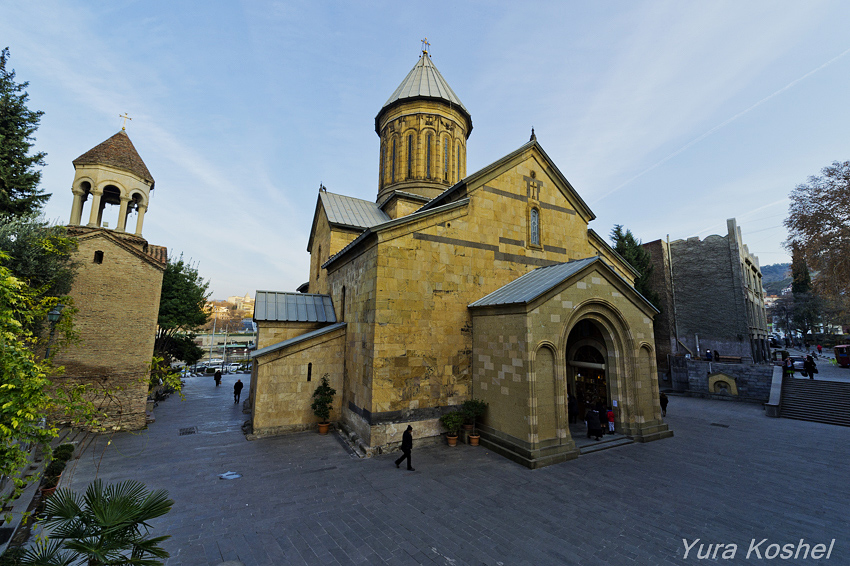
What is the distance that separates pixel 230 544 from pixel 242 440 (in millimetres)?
6085

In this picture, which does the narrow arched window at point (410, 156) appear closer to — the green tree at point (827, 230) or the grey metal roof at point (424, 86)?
the grey metal roof at point (424, 86)

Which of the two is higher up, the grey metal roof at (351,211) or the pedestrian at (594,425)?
the grey metal roof at (351,211)

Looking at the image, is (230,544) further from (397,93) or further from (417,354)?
(397,93)

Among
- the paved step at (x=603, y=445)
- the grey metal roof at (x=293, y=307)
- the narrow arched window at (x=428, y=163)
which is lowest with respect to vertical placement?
the paved step at (x=603, y=445)

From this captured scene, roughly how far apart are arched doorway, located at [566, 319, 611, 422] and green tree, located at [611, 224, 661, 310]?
59.3ft

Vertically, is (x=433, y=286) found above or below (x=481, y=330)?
above

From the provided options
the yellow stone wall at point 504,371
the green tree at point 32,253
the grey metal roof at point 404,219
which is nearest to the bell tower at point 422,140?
the grey metal roof at point 404,219

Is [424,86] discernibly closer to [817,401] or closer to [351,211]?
[351,211]

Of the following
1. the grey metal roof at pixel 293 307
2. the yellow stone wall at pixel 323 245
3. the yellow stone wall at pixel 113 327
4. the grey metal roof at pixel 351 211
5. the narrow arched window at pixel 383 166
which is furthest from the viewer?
the narrow arched window at pixel 383 166

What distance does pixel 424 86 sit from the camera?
1947cm

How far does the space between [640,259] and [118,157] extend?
34.4m

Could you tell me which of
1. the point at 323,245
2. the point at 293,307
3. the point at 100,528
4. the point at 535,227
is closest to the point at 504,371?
the point at 535,227

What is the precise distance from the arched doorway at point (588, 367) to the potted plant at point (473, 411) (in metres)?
4.21

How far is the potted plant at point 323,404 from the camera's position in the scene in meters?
11.5
